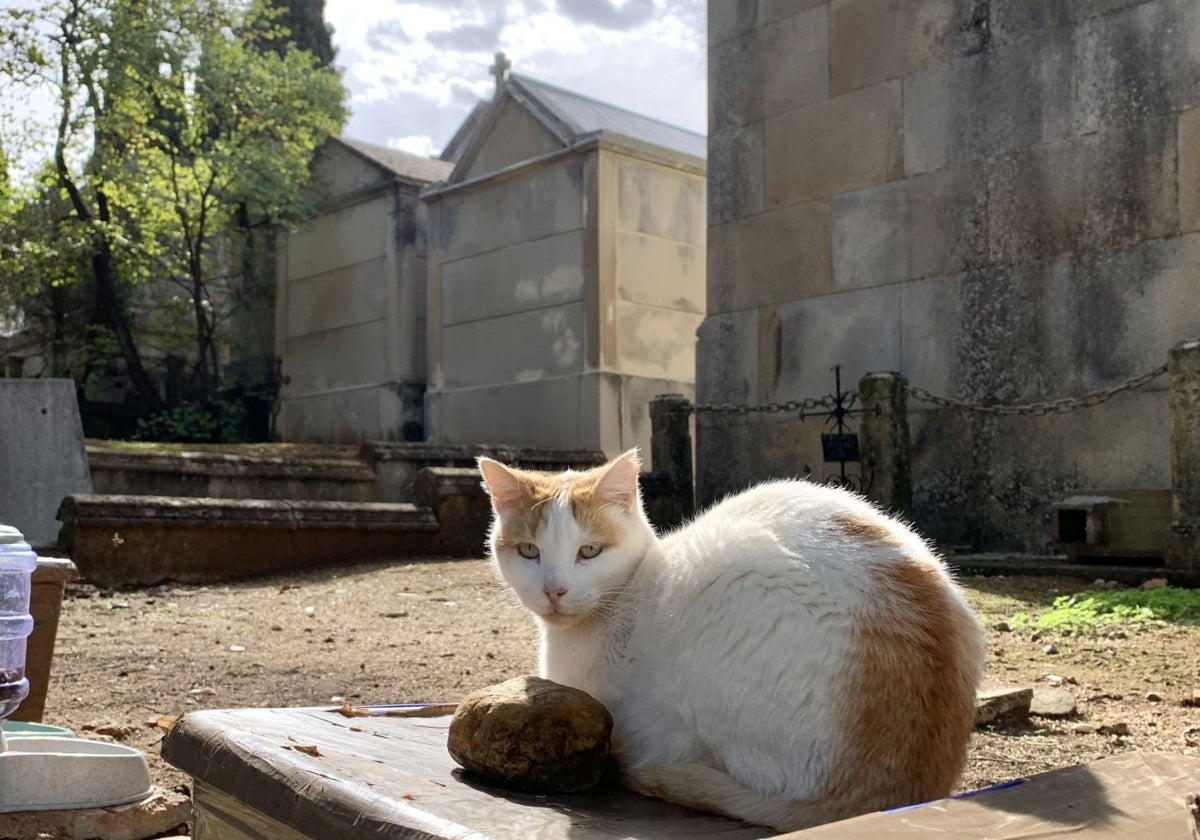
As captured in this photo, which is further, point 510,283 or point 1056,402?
point 510,283

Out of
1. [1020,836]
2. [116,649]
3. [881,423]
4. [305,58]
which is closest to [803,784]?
[1020,836]

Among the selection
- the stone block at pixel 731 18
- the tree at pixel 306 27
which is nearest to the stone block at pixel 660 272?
the stone block at pixel 731 18

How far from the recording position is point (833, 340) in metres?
9.47

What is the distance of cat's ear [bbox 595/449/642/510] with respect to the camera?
2.51 meters

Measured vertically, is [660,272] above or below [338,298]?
below

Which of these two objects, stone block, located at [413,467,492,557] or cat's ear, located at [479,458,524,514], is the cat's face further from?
stone block, located at [413,467,492,557]

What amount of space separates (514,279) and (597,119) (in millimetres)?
2319

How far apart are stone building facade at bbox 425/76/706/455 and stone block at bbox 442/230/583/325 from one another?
2cm

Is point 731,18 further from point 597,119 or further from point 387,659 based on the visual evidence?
point 387,659

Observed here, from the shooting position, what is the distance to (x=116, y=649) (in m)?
5.43

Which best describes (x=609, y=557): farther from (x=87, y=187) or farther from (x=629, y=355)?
(x=87, y=187)

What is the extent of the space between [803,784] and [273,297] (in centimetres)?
1626

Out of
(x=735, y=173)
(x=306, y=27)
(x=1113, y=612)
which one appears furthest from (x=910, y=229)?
(x=306, y=27)

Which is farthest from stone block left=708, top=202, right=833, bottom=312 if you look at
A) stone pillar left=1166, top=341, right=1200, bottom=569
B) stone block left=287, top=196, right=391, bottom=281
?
stone block left=287, top=196, right=391, bottom=281
